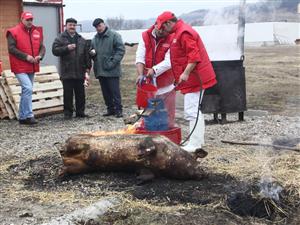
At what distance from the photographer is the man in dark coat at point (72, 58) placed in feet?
33.6

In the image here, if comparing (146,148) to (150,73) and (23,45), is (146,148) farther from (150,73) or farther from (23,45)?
(23,45)

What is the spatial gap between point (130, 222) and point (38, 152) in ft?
10.7

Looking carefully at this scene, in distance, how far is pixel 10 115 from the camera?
34.9 feet

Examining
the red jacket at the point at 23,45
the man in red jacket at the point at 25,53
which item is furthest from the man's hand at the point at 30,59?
the red jacket at the point at 23,45

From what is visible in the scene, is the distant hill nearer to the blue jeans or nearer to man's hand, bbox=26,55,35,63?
man's hand, bbox=26,55,35,63

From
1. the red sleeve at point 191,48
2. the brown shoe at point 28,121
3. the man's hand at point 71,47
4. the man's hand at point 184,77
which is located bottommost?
the brown shoe at point 28,121

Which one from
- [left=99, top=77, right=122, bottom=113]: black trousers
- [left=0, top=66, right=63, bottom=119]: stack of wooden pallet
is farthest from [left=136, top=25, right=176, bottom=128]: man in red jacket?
[left=0, top=66, right=63, bottom=119]: stack of wooden pallet

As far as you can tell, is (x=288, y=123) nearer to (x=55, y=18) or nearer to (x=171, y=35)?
(x=171, y=35)

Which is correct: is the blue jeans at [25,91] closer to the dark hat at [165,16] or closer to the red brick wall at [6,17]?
the red brick wall at [6,17]

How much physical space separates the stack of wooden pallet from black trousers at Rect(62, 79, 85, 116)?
754 millimetres

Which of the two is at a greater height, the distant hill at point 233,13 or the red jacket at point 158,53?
the distant hill at point 233,13

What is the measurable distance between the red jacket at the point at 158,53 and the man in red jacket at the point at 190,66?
37 centimetres

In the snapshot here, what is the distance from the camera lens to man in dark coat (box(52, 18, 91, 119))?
10.2 m

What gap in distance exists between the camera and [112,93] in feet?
35.5
